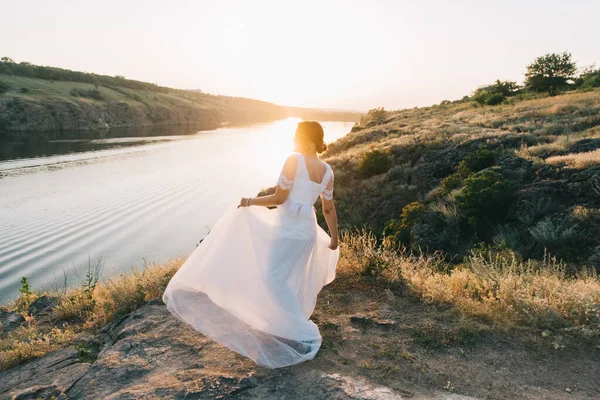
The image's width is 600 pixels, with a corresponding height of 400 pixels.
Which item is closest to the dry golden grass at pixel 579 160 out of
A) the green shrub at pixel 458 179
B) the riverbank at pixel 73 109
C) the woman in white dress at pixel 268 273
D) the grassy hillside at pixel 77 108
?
the green shrub at pixel 458 179

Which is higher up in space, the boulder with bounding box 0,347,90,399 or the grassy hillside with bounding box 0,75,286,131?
the grassy hillside with bounding box 0,75,286,131

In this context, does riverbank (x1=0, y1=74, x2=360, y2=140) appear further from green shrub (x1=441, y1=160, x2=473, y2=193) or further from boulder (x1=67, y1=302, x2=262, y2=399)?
boulder (x1=67, y1=302, x2=262, y2=399)

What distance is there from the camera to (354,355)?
3996mm

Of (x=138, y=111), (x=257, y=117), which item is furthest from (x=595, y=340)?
(x=257, y=117)

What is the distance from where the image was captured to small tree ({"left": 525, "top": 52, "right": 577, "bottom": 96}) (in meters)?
35.9

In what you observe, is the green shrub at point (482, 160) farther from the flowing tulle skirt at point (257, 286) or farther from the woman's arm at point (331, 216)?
the flowing tulle skirt at point (257, 286)

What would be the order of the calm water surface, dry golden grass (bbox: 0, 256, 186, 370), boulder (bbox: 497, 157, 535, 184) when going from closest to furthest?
dry golden grass (bbox: 0, 256, 186, 370) → boulder (bbox: 497, 157, 535, 184) → the calm water surface

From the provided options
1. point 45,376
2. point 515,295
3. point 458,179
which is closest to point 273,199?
point 45,376

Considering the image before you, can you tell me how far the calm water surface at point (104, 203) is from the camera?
1428cm

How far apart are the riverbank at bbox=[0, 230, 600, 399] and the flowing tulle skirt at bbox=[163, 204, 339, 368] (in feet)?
0.75

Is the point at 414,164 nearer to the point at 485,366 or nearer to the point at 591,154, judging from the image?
the point at 591,154

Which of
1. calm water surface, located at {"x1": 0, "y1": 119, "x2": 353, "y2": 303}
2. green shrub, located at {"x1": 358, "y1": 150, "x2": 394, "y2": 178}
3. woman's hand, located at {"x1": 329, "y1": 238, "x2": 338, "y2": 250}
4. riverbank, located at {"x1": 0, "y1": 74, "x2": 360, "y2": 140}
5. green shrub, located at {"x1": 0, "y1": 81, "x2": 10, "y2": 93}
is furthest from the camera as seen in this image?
green shrub, located at {"x1": 0, "y1": 81, "x2": 10, "y2": 93}

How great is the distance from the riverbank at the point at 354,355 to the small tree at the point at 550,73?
4066 cm

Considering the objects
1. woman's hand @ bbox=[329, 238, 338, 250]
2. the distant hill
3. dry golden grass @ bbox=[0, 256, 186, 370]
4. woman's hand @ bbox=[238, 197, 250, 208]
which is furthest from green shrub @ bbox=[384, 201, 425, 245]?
the distant hill
